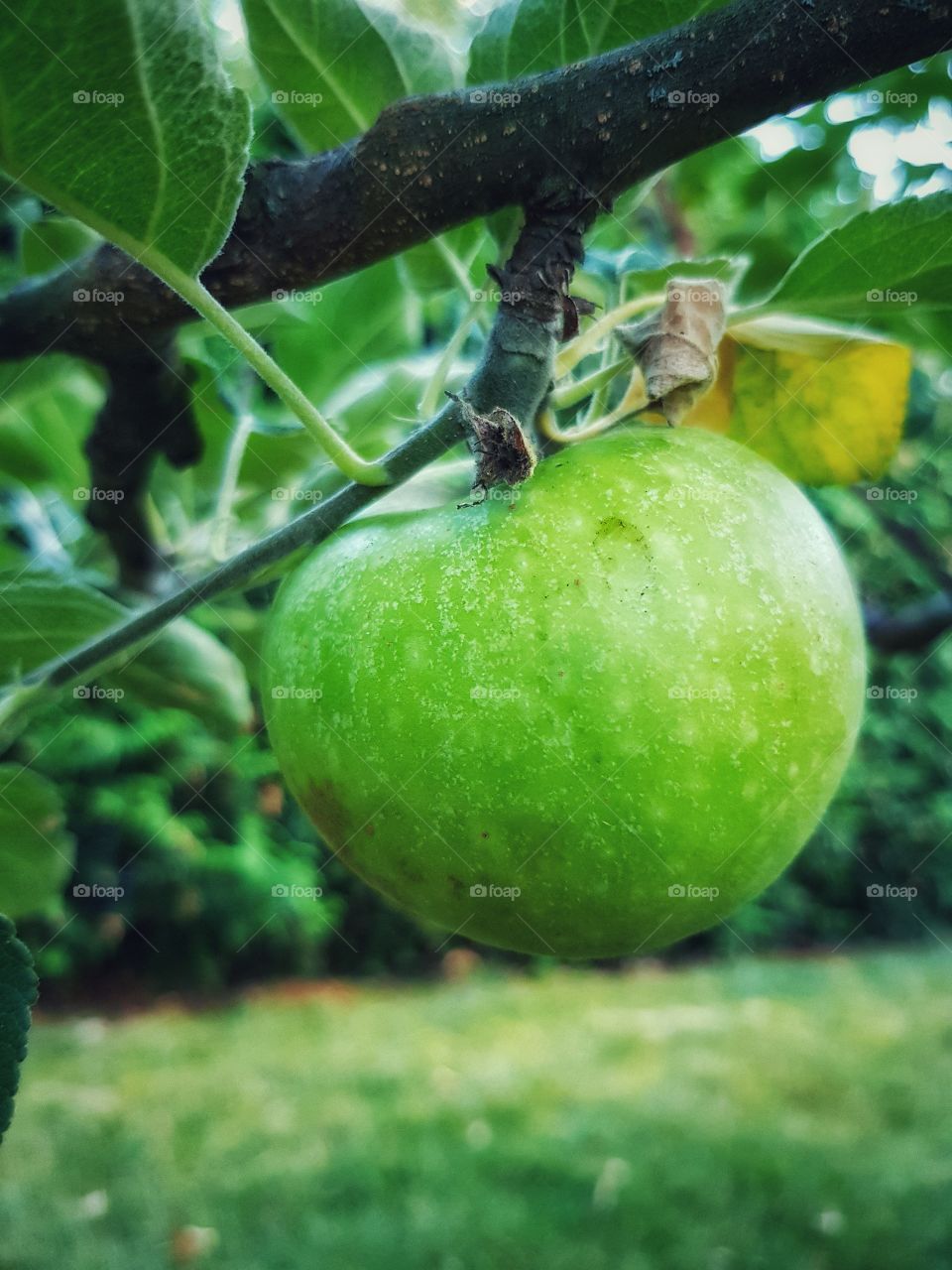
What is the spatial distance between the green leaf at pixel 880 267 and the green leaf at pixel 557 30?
5.7 inches

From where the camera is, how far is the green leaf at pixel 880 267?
0.55m

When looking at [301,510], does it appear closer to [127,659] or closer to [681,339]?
[127,659]

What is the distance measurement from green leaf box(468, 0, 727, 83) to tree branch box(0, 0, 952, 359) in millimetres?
136

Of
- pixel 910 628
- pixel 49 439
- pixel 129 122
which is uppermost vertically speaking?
pixel 129 122

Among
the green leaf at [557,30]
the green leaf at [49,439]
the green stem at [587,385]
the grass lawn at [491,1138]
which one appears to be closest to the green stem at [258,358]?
the green stem at [587,385]

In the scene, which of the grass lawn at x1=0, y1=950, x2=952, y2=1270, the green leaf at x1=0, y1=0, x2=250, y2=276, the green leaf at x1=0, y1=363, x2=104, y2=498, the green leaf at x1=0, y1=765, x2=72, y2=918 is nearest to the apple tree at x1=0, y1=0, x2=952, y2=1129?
the green leaf at x1=0, y1=0, x2=250, y2=276

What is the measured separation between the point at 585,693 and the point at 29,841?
53 cm

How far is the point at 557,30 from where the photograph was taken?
0.59 meters

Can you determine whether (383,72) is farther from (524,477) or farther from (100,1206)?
(100,1206)

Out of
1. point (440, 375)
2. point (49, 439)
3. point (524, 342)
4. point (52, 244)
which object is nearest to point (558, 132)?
point (524, 342)

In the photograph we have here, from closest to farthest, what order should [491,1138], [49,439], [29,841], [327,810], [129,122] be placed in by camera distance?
[129,122] < [327,810] < [29,841] < [49,439] < [491,1138]

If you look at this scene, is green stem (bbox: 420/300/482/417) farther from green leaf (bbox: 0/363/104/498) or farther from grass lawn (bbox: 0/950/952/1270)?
grass lawn (bbox: 0/950/952/1270)

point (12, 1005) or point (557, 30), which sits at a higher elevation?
point (557, 30)

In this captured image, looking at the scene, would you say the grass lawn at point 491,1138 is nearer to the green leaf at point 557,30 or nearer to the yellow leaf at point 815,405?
the yellow leaf at point 815,405
